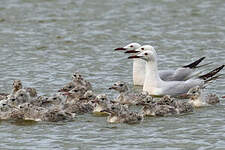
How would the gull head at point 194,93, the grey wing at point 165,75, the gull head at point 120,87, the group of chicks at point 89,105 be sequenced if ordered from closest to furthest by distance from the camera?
1. the group of chicks at point 89,105
2. the gull head at point 194,93
3. the gull head at point 120,87
4. the grey wing at point 165,75

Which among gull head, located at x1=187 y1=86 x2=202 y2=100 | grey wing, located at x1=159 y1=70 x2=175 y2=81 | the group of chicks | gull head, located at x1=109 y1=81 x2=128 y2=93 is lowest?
the group of chicks

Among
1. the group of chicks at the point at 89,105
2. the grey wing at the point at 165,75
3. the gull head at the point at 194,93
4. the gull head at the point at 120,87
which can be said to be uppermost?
the grey wing at the point at 165,75

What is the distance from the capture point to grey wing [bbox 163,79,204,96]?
14.4 metres

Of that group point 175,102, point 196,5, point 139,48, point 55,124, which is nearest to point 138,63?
point 139,48

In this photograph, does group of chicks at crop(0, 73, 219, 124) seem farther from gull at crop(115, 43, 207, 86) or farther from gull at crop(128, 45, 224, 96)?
gull at crop(115, 43, 207, 86)

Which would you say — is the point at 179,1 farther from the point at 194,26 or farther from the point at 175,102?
the point at 175,102

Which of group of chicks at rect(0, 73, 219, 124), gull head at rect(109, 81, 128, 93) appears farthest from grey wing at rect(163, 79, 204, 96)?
gull head at rect(109, 81, 128, 93)

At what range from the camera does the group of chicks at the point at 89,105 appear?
39.7ft

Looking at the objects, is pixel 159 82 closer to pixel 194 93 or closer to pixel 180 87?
pixel 180 87

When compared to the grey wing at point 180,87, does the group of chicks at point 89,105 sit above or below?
below

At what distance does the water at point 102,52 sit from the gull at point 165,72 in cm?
32

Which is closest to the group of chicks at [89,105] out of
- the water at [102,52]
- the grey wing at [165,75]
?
the water at [102,52]

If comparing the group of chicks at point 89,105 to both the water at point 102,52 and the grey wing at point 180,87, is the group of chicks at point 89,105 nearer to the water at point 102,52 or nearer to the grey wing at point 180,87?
the water at point 102,52

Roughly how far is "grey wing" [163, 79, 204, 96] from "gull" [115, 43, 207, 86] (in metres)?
0.65
